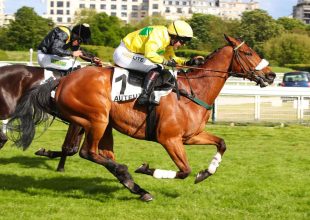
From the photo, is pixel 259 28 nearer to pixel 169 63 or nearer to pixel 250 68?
pixel 250 68

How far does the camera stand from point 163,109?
6.05m

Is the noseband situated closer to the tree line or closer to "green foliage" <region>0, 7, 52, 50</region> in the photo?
the tree line

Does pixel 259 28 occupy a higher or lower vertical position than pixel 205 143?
lower

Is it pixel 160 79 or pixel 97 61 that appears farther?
pixel 97 61

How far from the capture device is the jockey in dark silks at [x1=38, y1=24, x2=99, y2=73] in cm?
767

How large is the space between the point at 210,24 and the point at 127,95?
3084 inches

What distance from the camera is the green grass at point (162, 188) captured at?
5.64 metres

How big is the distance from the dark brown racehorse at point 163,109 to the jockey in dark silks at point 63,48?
1.25m

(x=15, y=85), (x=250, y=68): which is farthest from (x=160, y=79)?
(x=15, y=85)

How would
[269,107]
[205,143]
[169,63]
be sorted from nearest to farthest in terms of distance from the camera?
1. [169,63]
2. [205,143]
3. [269,107]

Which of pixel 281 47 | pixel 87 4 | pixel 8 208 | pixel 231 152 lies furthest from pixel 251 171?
pixel 87 4

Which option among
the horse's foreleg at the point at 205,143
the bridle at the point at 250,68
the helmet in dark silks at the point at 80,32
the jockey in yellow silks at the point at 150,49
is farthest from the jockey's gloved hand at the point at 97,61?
the horse's foreleg at the point at 205,143

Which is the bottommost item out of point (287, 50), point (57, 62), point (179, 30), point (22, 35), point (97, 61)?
point (287, 50)

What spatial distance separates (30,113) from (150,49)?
1693mm
